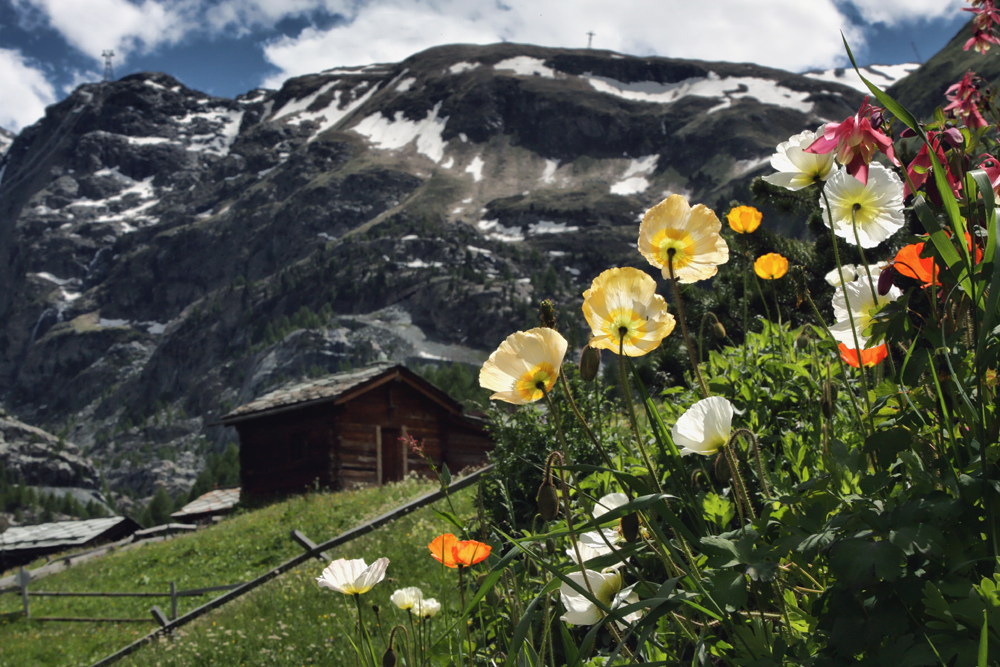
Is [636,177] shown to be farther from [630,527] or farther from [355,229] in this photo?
[630,527]

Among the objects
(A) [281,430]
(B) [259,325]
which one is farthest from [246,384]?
(A) [281,430]

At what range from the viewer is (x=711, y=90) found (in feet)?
570

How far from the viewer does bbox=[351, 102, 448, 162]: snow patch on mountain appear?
167 metres

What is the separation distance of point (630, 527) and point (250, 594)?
7395mm

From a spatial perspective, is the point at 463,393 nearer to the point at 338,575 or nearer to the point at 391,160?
the point at 338,575

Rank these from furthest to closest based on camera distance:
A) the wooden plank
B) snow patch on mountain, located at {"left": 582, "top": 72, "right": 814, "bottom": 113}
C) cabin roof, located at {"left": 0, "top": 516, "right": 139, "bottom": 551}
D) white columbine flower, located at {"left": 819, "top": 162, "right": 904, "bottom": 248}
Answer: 1. snow patch on mountain, located at {"left": 582, "top": 72, "right": 814, "bottom": 113}
2. cabin roof, located at {"left": 0, "top": 516, "right": 139, "bottom": 551}
3. the wooden plank
4. white columbine flower, located at {"left": 819, "top": 162, "right": 904, "bottom": 248}

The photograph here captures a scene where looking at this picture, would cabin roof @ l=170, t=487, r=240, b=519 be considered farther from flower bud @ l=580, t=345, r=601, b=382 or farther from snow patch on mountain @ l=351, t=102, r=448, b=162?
snow patch on mountain @ l=351, t=102, r=448, b=162

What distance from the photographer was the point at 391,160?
159750 mm

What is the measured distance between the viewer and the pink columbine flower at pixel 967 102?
2.21 meters

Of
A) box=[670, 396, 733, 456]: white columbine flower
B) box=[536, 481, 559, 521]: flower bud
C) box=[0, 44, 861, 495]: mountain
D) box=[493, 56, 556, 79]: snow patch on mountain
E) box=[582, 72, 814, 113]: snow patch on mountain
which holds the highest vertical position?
box=[493, 56, 556, 79]: snow patch on mountain

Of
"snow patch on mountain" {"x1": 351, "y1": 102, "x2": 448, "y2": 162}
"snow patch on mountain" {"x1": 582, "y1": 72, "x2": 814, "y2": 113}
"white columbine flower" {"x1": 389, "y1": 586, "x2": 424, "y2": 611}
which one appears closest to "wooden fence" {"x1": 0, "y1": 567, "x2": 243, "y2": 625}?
"white columbine flower" {"x1": 389, "y1": 586, "x2": 424, "y2": 611}

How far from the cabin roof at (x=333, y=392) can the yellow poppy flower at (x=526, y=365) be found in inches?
679

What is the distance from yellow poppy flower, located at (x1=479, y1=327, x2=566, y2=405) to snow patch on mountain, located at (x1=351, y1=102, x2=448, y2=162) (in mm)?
166592

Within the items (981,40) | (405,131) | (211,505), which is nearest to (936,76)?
(405,131)
